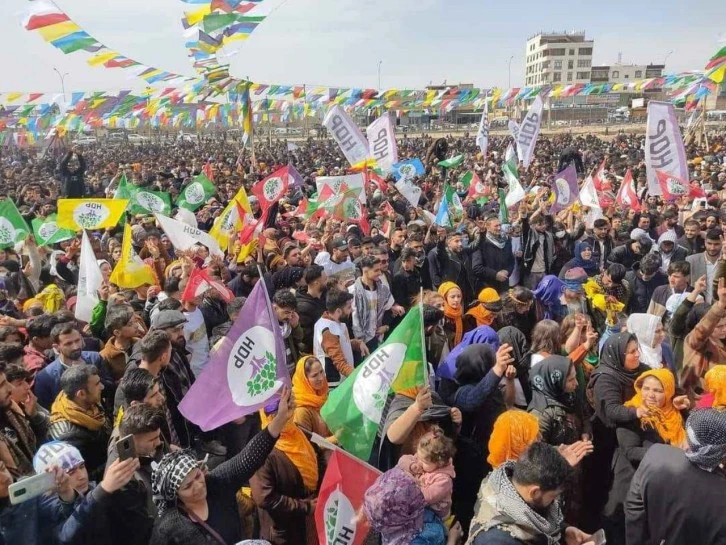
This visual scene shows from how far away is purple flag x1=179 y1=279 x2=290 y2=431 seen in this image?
9.78ft

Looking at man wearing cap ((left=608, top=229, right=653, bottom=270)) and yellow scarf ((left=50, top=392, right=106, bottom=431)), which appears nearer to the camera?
yellow scarf ((left=50, top=392, right=106, bottom=431))

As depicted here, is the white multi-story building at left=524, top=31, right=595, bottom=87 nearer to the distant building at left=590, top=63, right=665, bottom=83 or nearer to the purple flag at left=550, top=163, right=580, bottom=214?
the distant building at left=590, top=63, right=665, bottom=83

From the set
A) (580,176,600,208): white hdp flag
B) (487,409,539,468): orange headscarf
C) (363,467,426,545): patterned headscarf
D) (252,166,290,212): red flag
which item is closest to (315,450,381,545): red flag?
(363,467,426,545): patterned headscarf

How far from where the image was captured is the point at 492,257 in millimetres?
7121

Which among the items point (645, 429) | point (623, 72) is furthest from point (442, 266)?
point (623, 72)

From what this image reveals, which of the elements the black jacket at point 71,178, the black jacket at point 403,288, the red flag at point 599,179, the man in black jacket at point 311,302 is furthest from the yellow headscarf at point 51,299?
the red flag at point 599,179

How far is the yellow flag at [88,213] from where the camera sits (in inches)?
266

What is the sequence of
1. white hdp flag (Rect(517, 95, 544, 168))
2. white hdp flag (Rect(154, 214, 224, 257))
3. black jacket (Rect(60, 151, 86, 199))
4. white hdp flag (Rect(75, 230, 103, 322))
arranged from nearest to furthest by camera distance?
white hdp flag (Rect(75, 230, 103, 322)) < white hdp flag (Rect(154, 214, 224, 257)) < white hdp flag (Rect(517, 95, 544, 168)) < black jacket (Rect(60, 151, 86, 199))

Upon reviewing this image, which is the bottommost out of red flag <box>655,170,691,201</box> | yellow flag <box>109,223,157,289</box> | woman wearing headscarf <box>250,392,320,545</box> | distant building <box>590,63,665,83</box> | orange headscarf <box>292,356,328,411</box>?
woman wearing headscarf <box>250,392,320,545</box>

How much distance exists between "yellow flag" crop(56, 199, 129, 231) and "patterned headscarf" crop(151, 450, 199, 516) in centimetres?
507

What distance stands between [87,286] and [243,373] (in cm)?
289

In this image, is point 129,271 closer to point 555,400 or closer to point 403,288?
point 403,288

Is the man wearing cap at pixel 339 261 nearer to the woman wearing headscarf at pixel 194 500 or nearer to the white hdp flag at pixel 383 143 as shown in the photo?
the woman wearing headscarf at pixel 194 500

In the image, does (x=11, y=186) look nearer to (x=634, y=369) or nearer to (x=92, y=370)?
(x=92, y=370)
